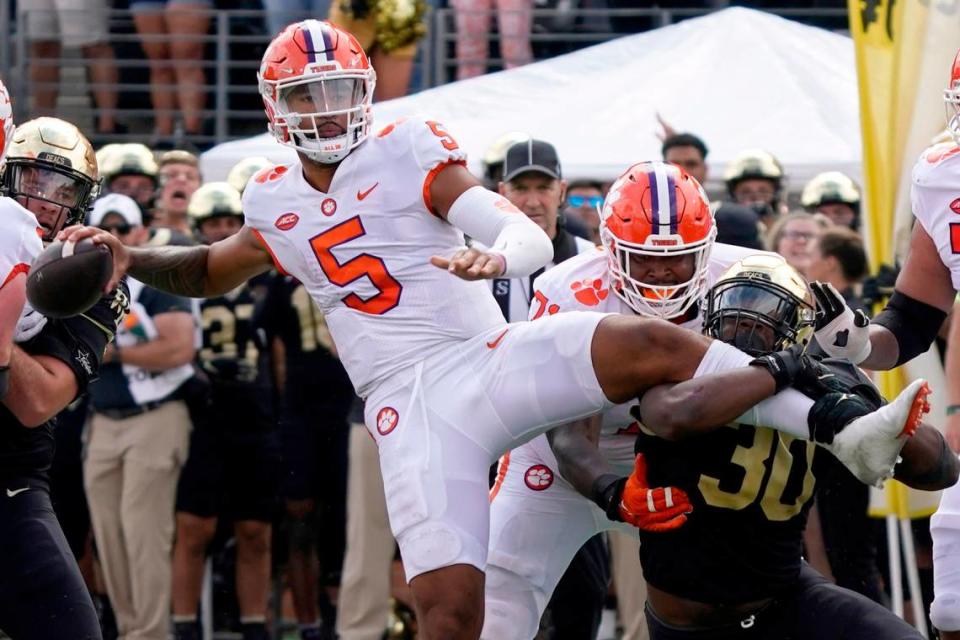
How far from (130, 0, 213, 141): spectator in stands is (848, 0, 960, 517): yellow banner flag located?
4551 millimetres

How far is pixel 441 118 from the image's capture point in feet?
29.3

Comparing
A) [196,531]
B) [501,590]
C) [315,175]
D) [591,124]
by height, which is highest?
[315,175]

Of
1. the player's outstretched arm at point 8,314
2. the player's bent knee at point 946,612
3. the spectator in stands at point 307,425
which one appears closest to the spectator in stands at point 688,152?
the spectator in stands at point 307,425

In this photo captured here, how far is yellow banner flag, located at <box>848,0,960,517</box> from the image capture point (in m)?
6.23

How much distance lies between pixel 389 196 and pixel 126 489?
3.02m

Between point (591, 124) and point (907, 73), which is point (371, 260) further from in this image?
point (591, 124)

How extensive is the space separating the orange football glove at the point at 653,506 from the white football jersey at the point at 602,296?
1.99 ft

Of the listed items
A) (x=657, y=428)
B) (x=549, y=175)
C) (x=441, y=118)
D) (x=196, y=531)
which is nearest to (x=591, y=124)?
(x=441, y=118)

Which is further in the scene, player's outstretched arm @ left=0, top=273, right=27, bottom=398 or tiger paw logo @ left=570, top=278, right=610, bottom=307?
tiger paw logo @ left=570, top=278, right=610, bottom=307

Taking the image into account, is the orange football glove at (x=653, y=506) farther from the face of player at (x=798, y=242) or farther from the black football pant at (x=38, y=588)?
the face of player at (x=798, y=242)

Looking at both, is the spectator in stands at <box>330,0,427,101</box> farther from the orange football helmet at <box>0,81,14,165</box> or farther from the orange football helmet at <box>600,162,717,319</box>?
the orange football helmet at <box>0,81,14,165</box>

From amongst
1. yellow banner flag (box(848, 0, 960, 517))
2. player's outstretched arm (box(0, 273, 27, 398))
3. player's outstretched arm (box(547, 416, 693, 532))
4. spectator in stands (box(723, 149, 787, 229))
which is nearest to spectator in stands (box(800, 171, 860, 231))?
spectator in stands (box(723, 149, 787, 229))

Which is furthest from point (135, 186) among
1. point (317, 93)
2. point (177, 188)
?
point (317, 93)

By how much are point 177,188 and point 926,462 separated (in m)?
4.91
